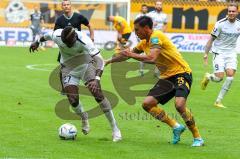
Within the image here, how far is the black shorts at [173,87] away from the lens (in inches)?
404

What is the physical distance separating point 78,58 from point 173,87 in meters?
1.72

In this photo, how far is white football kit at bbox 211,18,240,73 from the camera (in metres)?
15.0

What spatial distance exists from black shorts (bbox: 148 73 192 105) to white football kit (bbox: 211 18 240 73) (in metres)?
4.72

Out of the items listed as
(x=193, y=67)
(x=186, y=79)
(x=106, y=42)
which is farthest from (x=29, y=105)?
(x=106, y=42)

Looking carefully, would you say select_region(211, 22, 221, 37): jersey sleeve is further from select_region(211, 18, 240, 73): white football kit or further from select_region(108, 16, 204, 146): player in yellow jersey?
select_region(108, 16, 204, 146): player in yellow jersey

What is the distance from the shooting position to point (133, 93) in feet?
55.2

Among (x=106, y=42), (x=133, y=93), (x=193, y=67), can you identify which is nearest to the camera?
(x=133, y=93)

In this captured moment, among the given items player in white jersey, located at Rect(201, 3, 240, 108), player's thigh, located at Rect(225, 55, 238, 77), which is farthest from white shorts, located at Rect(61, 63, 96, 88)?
player's thigh, located at Rect(225, 55, 238, 77)

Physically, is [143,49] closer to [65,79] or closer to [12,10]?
[65,79]

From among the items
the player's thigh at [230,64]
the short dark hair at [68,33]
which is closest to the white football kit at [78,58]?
the short dark hair at [68,33]

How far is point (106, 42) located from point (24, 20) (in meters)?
5.13

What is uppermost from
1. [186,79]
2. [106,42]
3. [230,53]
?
[186,79]

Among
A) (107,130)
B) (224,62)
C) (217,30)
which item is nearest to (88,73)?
(107,130)

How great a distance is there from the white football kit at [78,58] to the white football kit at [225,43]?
4779mm
